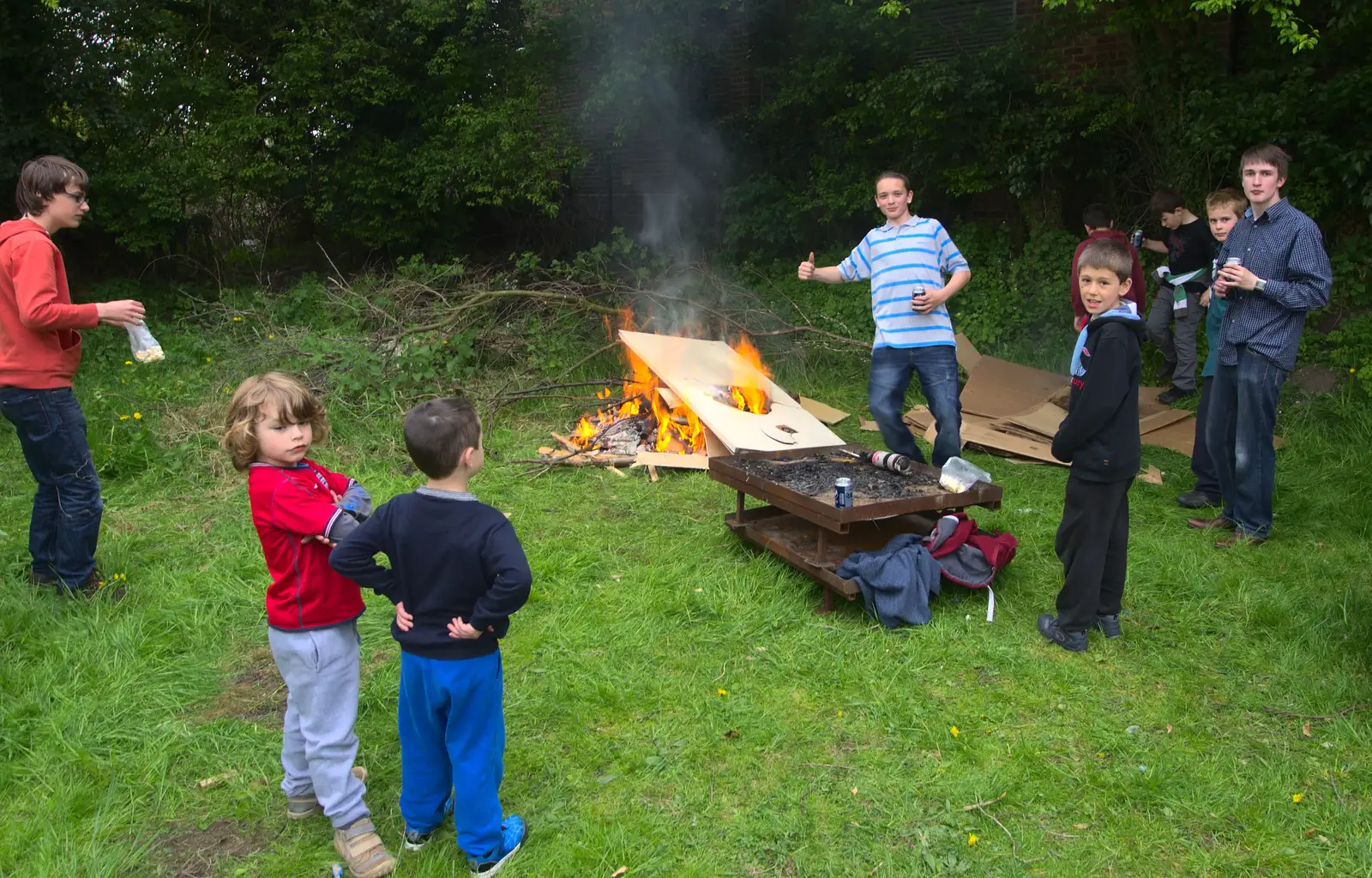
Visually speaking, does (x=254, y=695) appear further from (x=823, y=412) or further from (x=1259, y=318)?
(x=823, y=412)

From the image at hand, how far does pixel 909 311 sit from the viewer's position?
5.64m

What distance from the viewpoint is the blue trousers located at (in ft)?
8.69

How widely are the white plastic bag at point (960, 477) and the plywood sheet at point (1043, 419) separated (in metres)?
2.67

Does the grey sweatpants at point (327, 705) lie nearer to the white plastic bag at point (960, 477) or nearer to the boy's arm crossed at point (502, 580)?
the boy's arm crossed at point (502, 580)

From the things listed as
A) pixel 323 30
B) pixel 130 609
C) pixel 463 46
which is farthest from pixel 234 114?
pixel 130 609

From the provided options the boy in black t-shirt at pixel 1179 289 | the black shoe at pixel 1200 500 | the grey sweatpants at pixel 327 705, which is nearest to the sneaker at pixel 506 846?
the grey sweatpants at pixel 327 705

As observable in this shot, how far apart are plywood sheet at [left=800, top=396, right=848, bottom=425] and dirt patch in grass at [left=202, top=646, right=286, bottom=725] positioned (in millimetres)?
4951

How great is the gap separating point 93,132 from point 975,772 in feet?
42.3

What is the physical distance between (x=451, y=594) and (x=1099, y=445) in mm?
2669

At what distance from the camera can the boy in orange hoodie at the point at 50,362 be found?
419 cm

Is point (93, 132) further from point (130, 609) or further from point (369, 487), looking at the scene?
point (130, 609)

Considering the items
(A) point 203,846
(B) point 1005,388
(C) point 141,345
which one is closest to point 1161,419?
(B) point 1005,388

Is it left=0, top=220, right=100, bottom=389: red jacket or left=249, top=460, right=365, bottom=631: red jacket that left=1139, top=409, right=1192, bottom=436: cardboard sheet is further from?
left=0, top=220, right=100, bottom=389: red jacket

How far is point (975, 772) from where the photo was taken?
10.8 feet
